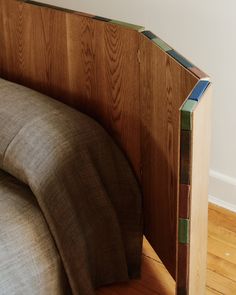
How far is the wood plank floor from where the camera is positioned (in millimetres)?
1550

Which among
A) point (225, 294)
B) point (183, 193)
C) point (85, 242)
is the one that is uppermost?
point (183, 193)

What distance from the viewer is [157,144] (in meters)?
1.31

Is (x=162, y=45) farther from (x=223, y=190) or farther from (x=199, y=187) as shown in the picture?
(x=223, y=190)

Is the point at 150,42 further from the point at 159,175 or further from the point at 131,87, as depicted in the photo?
the point at 159,175

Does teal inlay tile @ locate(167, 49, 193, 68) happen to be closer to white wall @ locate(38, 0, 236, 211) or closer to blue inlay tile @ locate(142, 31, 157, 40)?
blue inlay tile @ locate(142, 31, 157, 40)

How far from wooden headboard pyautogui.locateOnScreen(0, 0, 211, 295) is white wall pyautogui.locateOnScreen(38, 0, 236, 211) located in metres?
0.46

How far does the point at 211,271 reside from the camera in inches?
63.5

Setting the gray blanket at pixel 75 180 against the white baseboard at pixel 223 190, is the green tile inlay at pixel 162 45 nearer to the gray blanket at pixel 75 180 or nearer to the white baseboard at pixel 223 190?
the gray blanket at pixel 75 180

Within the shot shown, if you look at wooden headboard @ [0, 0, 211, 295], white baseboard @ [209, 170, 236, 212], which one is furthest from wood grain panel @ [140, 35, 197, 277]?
white baseboard @ [209, 170, 236, 212]

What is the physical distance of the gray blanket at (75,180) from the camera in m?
1.25

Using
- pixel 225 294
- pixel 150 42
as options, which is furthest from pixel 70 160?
pixel 225 294

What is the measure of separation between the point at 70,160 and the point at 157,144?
233mm

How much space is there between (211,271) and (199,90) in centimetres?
84

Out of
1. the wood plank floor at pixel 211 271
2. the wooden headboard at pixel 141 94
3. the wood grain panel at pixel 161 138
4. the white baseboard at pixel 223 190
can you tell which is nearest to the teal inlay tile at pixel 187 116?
the wooden headboard at pixel 141 94
